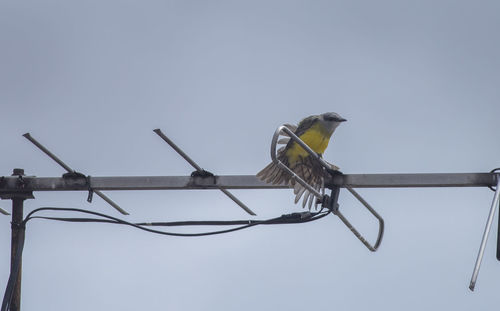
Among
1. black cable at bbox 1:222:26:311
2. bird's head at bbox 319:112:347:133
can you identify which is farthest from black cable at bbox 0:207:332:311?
bird's head at bbox 319:112:347:133

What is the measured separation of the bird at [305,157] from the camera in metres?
7.79

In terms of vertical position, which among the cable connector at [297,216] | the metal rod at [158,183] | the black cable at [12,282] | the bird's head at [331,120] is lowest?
the black cable at [12,282]

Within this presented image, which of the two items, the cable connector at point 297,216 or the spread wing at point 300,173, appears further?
the spread wing at point 300,173

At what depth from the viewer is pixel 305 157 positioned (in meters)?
8.82

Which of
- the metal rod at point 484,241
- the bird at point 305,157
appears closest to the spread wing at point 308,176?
the bird at point 305,157

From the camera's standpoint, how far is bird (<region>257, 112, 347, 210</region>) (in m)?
7.79

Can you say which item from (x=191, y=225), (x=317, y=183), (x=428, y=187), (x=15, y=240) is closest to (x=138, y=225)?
(x=191, y=225)

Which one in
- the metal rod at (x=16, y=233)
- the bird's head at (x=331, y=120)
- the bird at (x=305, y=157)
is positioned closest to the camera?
the metal rod at (x=16, y=233)

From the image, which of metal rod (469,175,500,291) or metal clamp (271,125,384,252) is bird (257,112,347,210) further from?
metal rod (469,175,500,291)

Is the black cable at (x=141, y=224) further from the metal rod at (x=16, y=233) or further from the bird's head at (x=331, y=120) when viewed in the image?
the bird's head at (x=331, y=120)

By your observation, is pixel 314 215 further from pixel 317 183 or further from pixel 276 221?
pixel 317 183

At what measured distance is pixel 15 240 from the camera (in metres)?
7.51

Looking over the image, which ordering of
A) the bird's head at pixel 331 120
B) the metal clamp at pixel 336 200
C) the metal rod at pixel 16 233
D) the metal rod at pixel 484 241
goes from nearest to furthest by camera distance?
the metal rod at pixel 484 241 < the metal clamp at pixel 336 200 < the metal rod at pixel 16 233 < the bird's head at pixel 331 120

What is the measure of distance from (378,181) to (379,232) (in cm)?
63
